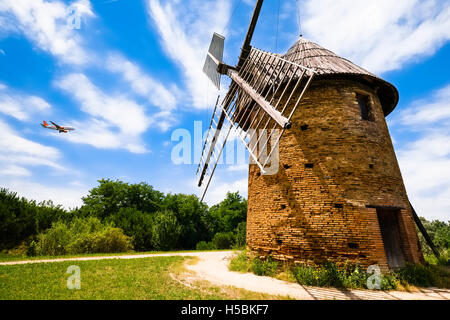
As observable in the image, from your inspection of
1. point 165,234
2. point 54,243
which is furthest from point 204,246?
point 54,243

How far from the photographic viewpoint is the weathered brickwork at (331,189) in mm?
5938

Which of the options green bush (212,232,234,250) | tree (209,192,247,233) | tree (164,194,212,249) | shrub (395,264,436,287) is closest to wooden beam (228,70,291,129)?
shrub (395,264,436,287)

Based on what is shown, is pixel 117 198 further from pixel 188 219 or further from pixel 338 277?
pixel 338 277

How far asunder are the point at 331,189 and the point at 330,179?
0.31m

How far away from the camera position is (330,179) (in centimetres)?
647

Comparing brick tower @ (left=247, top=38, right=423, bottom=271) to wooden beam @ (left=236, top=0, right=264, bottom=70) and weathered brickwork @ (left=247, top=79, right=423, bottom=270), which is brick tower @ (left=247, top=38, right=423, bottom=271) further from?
wooden beam @ (left=236, top=0, right=264, bottom=70)

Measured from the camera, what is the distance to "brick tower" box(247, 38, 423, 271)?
5.96m

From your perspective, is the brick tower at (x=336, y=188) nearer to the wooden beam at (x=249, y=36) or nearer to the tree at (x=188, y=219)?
the wooden beam at (x=249, y=36)

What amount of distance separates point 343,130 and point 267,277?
205 inches

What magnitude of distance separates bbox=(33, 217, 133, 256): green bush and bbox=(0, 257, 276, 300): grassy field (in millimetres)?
6358

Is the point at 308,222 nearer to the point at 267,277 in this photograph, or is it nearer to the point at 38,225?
the point at 267,277

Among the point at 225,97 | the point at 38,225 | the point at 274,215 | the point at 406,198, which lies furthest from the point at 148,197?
the point at 406,198

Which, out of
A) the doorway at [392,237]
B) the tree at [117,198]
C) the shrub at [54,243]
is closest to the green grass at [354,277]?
the doorway at [392,237]

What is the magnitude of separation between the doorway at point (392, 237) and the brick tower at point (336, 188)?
3cm
